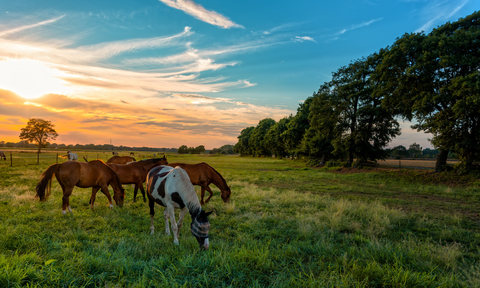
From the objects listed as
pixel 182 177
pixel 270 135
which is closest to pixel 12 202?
pixel 182 177

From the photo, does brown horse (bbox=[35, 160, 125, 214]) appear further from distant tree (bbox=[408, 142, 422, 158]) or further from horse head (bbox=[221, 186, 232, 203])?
distant tree (bbox=[408, 142, 422, 158])

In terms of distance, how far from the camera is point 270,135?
68.5 m

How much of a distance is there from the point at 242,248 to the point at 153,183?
314 centimetres

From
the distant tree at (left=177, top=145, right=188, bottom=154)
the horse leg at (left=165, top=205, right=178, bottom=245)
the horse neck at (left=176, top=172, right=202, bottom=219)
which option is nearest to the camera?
the horse neck at (left=176, top=172, right=202, bottom=219)

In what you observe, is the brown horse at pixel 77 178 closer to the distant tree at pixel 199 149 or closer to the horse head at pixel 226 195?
the horse head at pixel 226 195

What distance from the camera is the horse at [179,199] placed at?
4.57m

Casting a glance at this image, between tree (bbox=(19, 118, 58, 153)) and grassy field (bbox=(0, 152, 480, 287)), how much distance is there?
78118 mm

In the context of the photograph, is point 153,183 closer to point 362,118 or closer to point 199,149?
point 362,118

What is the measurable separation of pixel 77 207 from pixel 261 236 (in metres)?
7.43

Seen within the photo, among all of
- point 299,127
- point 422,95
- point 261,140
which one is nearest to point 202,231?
point 422,95

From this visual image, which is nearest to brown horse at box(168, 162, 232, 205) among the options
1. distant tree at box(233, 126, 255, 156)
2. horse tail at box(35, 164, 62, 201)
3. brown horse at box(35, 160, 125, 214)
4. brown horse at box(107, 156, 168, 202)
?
brown horse at box(107, 156, 168, 202)

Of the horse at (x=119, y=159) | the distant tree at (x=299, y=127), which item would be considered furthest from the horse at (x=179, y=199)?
the distant tree at (x=299, y=127)

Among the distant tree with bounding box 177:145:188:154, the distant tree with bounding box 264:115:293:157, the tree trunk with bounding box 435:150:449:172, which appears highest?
the distant tree with bounding box 264:115:293:157

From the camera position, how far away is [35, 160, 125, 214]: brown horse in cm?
739
